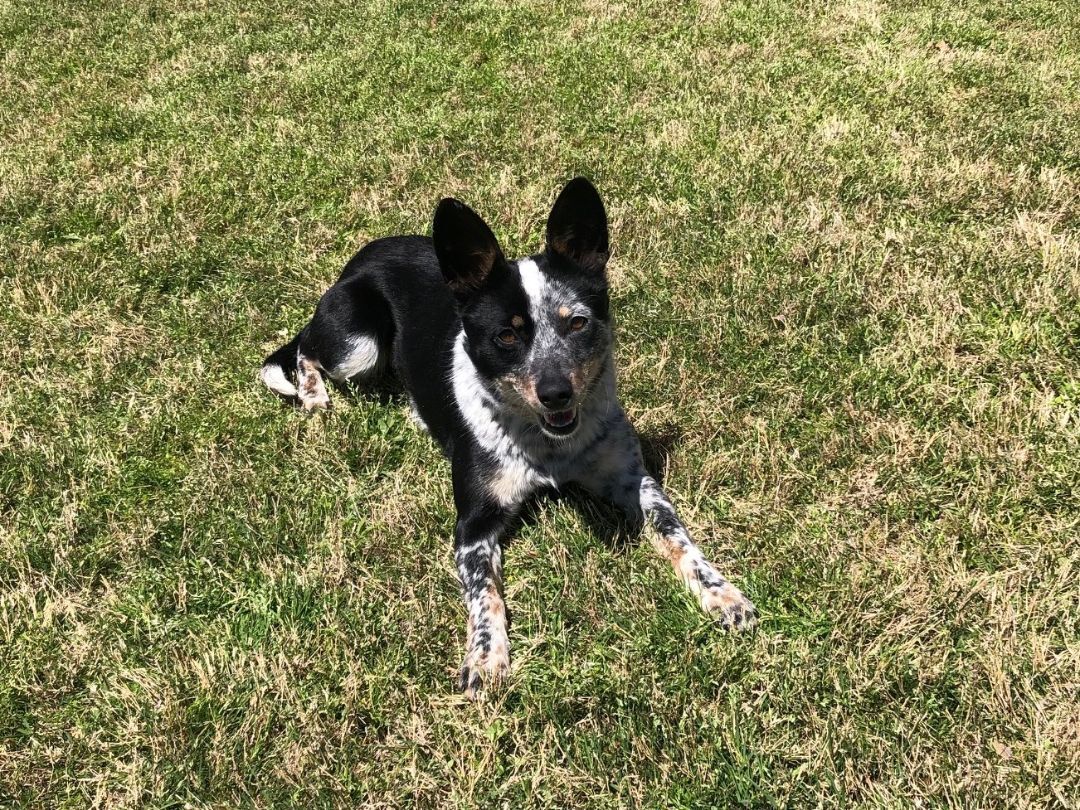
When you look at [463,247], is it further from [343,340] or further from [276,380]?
[276,380]

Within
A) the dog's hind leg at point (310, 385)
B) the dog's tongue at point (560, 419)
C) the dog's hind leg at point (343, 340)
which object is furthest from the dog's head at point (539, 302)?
the dog's hind leg at point (310, 385)

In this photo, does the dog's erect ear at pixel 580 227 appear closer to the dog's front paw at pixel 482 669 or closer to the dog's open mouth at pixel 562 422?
the dog's open mouth at pixel 562 422

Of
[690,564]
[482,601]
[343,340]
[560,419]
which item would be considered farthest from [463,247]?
[690,564]

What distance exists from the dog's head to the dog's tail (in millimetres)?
1582

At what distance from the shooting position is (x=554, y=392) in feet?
9.71

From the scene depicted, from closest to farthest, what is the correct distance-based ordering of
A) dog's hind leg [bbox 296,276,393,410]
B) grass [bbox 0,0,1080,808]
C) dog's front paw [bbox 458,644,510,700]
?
grass [bbox 0,0,1080,808]
dog's front paw [bbox 458,644,510,700]
dog's hind leg [bbox 296,276,393,410]

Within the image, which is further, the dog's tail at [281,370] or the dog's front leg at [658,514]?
the dog's tail at [281,370]

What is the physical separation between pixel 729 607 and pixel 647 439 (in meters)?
1.20

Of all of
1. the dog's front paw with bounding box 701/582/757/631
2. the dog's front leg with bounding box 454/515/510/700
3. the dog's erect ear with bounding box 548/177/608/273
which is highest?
the dog's erect ear with bounding box 548/177/608/273

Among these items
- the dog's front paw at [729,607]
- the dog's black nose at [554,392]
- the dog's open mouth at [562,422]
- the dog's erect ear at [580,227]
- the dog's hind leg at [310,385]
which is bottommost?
the dog's front paw at [729,607]

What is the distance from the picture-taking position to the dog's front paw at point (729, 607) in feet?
9.51

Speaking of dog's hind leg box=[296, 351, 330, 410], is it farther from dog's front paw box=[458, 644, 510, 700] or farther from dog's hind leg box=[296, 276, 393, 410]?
dog's front paw box=[458, 644, 510, 700]

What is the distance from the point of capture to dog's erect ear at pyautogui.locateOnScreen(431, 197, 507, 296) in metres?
3.07

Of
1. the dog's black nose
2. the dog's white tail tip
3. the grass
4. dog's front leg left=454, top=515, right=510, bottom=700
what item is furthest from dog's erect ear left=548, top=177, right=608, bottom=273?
the dog's white tail tip
